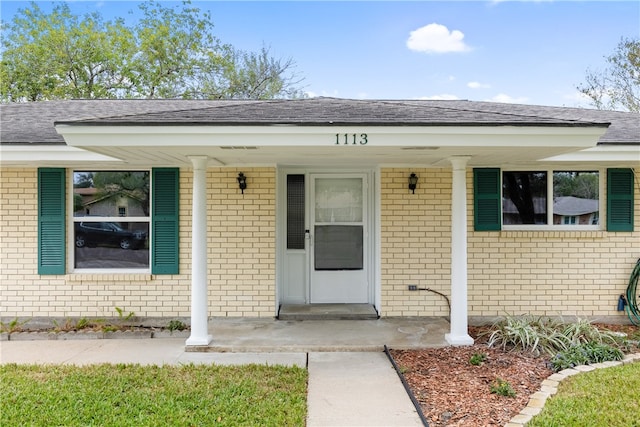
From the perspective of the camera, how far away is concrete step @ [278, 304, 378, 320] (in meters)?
6.33

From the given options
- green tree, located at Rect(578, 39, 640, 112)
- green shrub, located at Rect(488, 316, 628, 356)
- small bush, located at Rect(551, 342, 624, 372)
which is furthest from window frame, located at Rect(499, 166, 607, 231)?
green tree, located at Rect(578, 39, 640, 112)

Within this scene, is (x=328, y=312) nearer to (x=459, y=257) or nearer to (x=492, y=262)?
(x=459, y=257)

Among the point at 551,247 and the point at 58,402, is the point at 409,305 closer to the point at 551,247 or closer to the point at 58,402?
the point at 551,247

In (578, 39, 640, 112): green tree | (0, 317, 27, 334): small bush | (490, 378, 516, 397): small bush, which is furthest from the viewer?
(578, 39, 640, 112): green tree

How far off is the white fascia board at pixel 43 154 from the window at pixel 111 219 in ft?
2.75

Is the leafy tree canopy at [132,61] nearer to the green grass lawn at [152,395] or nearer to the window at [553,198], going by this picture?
the window at [553,198]

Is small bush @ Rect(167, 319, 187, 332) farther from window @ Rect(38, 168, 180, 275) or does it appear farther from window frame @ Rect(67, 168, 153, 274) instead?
window frame @ Rect(67, 168, 153, 274)

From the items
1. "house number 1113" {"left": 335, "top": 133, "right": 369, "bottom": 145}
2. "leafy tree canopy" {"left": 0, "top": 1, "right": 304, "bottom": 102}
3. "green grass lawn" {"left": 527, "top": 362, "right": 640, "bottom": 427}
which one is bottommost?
"green grass lawn" {"left": 527, "top": 362, "right": 640, "bottom": 427}

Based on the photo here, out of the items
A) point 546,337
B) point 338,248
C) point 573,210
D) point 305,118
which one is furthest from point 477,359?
point 573,210

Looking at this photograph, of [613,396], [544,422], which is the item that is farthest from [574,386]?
[544,422]

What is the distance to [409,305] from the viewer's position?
6414 millimetres

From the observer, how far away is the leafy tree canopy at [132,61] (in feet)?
63.2

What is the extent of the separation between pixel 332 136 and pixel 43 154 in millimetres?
4027

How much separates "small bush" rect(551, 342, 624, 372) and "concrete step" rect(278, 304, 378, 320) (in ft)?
8.37
